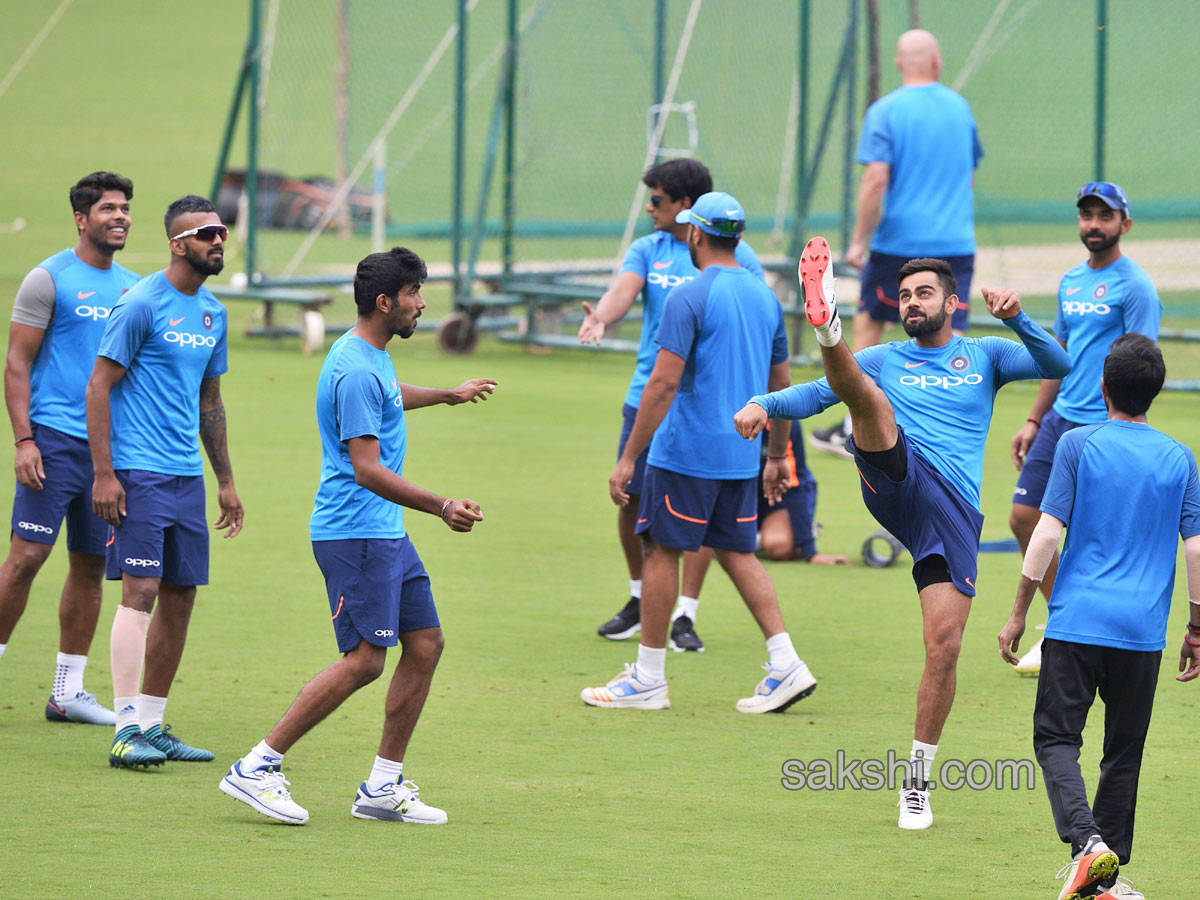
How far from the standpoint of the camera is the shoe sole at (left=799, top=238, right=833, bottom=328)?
507cm

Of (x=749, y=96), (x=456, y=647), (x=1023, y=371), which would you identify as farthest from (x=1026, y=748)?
(x=749, y=96)

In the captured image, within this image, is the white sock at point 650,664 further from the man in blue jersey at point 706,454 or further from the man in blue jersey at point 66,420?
the man in blue jersey at point 66,420

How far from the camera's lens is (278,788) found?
5652 mm

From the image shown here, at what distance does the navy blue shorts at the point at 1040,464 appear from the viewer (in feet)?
26.2

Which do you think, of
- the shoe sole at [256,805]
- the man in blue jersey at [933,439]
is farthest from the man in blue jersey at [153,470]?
the man in blue jersey at [933,439]

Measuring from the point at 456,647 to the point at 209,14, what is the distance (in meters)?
44.7

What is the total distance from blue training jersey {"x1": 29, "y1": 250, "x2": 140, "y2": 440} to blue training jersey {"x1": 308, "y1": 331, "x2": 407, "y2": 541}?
1.68 metres

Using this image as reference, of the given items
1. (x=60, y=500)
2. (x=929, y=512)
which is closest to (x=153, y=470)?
(x=60, y=500)

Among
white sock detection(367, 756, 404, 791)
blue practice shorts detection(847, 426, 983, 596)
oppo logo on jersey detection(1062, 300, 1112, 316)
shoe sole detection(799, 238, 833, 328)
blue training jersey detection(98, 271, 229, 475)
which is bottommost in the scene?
white sock detection(367, 756, 404, 791)

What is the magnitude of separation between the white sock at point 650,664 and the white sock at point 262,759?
2.06 m

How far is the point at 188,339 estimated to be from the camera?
651 centimetres

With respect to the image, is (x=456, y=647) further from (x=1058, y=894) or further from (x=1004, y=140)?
(x=1004, y=140)

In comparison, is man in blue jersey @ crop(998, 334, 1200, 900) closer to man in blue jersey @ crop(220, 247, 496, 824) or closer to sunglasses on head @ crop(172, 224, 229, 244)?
man in blue jersey @ crop(220, 247, 496, 824)

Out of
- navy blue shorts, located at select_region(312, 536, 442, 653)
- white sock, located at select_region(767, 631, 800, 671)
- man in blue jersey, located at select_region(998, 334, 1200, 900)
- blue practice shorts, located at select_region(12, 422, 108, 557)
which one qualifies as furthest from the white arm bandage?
blue practice shorts, located at select_region(12, 422, 108, 557)
